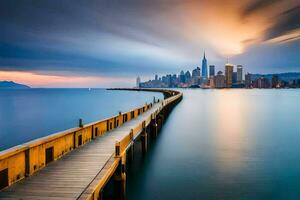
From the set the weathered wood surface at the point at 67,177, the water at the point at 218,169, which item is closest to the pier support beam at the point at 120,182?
the weathered wood surface at the point at 67,177

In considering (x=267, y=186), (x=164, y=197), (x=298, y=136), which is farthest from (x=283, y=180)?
(x=298, y=136)

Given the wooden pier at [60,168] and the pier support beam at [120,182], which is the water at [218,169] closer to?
the pier support beam at [120,182]

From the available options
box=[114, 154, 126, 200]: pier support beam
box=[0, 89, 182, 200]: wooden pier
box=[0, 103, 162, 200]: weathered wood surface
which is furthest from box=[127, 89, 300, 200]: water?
box=[0, 103, 162, 200]: weathered wood surface

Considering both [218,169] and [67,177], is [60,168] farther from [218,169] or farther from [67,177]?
[218,169]

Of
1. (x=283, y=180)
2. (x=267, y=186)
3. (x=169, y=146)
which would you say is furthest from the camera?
(x=169, y=146)

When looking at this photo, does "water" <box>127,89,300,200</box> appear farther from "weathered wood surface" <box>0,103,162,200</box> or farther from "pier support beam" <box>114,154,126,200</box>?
"weathered wood surface" <box>0,103,162,200</box>

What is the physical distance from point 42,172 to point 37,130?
31836 mm

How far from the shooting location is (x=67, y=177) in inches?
370

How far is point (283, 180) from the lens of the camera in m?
16.2

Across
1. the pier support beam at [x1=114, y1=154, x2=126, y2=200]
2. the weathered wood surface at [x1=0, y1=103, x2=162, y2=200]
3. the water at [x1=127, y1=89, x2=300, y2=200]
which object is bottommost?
the water at [x1=127, y1=89, x2=300, y2=200]

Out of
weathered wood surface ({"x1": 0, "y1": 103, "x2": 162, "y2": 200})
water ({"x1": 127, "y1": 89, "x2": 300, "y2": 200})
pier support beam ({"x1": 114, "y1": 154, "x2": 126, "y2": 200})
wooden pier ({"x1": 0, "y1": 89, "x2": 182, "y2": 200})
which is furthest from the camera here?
water ({"x1": 127, "y1": 89, "x2": 300, "y2": 200})

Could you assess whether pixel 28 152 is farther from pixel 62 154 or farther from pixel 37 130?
pixel 37 130

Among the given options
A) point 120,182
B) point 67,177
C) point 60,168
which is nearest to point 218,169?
point 120,182

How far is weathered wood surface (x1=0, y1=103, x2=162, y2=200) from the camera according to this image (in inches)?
313
